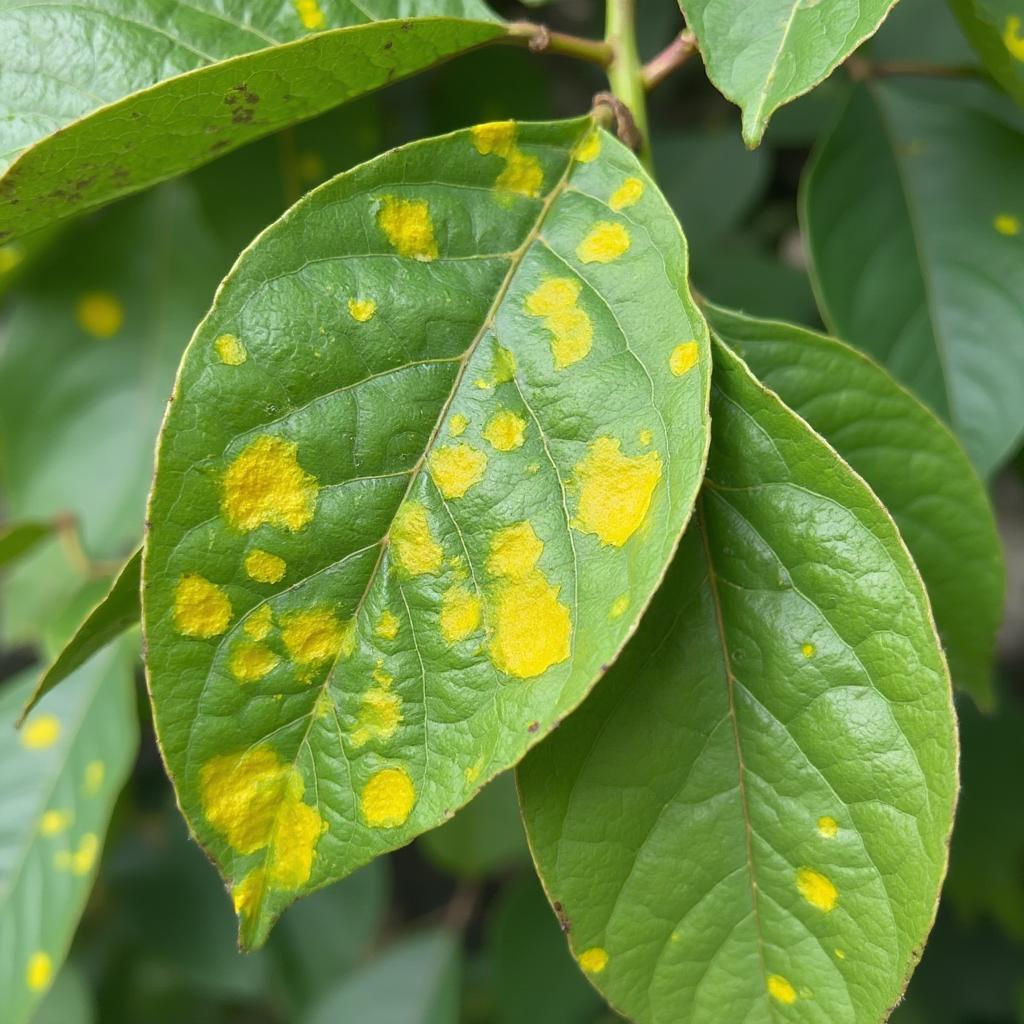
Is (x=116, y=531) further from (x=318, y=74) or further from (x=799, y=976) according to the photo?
(x=799, y=976)

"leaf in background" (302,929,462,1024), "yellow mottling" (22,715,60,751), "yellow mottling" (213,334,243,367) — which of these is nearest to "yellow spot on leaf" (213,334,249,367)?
"yellow mottling" (213,334,243,367)

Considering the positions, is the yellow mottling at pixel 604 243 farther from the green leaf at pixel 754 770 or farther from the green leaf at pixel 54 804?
the green leaf at pixel 54 804

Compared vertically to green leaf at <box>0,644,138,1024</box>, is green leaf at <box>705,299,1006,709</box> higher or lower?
higher

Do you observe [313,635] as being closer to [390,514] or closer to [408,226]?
[390,514]

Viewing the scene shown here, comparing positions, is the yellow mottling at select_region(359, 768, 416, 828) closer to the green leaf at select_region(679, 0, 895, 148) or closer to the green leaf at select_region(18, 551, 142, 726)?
the green leaf at select_region(18, 551, 142, 726)

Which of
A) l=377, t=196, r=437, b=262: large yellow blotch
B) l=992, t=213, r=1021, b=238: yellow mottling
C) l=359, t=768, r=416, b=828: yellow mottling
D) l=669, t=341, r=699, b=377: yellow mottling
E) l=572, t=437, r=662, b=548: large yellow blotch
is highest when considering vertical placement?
l=377, t=196, r=437, b=262: large yellow blotch

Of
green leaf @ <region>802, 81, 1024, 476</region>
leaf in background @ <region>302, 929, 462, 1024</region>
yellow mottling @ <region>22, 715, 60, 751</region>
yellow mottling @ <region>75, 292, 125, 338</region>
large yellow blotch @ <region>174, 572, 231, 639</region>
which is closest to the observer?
large yellow blotch @ <region>174, 572, 231, 639</region>
